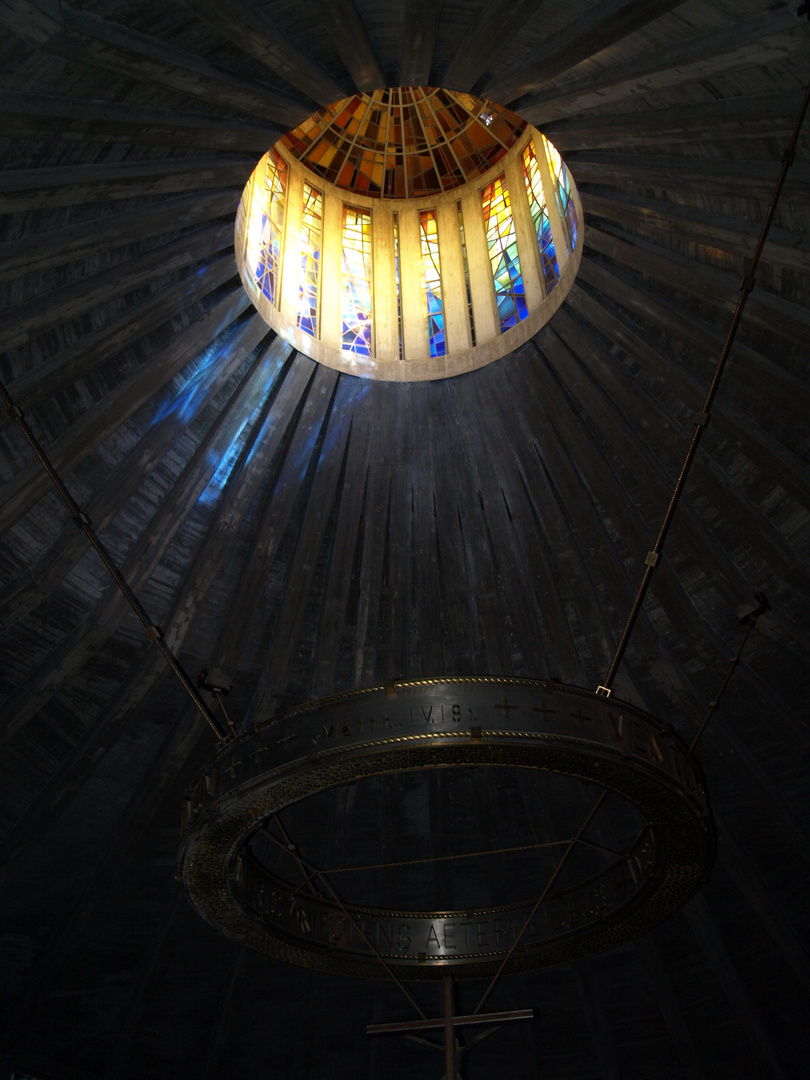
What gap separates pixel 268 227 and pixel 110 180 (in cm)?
561

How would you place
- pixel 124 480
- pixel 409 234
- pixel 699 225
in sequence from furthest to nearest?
pixel 409 234, pixel 124 480, pixel 699 225

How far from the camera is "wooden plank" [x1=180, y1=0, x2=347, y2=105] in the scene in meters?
9.73

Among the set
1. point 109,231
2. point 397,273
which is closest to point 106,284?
point 109,231

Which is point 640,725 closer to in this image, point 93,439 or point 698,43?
point 698,43

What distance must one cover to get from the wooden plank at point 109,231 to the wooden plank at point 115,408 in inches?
63.6

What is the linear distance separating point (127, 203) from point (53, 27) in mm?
3599

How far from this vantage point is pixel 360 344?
56.9 feet

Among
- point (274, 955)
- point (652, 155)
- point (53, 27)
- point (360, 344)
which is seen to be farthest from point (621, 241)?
point (274, 955)

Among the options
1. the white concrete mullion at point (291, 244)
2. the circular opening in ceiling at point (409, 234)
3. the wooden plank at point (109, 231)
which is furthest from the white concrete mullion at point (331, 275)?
the wooden plank at point (109, 231)

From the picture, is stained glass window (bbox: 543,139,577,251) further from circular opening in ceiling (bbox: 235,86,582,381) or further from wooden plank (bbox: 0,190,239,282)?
wooden plank (bbox: 0,190,239,282)

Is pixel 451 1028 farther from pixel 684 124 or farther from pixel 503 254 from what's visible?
pixel 503 254

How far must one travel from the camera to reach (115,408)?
1398cm

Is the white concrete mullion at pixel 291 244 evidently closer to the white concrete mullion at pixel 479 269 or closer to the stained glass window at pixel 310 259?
the stained glass window at pixel 310 259

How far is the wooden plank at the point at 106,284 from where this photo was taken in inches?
471
